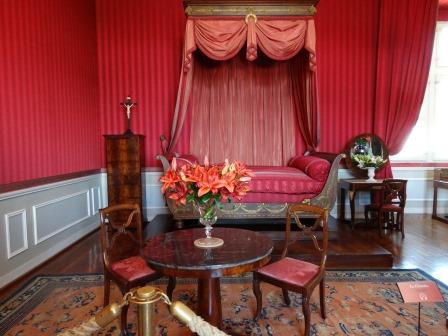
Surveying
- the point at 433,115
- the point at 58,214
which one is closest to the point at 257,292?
the point at 58,214

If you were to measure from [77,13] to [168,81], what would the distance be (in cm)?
149

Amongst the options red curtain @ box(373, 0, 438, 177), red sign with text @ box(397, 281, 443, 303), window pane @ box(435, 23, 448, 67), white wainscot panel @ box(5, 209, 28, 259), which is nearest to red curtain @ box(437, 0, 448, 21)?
window pane @ box(435, 23, 448, 67)

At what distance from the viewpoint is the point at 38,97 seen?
129 inches

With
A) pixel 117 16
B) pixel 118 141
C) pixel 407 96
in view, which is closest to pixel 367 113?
pixel 407 96

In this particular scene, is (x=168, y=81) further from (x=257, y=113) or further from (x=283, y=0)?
(x=283, y=0)

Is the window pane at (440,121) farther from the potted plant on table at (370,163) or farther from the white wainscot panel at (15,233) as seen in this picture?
the white wainscot panel at (15,233)

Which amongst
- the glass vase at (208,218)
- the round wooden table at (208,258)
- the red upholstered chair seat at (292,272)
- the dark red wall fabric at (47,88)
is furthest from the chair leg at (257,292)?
the dark red wall fabric at (47,88)

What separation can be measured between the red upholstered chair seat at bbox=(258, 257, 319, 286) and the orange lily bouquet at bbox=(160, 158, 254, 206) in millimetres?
670

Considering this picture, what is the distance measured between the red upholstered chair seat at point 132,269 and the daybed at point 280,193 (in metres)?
1.53

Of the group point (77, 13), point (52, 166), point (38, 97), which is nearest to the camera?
point (38, 97)

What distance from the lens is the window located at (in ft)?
17.1

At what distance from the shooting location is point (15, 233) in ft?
9.38

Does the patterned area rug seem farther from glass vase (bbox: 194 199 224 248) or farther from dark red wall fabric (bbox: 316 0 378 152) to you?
dark red wall fabric (bbox: 316 0 378 152)

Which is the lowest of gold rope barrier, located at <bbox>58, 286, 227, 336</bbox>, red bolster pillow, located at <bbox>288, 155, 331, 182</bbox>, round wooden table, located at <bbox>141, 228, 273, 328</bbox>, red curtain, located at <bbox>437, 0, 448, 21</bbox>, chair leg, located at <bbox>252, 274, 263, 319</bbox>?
chair leg, located at <bbox>252, 274, 263, 319</bbox>
